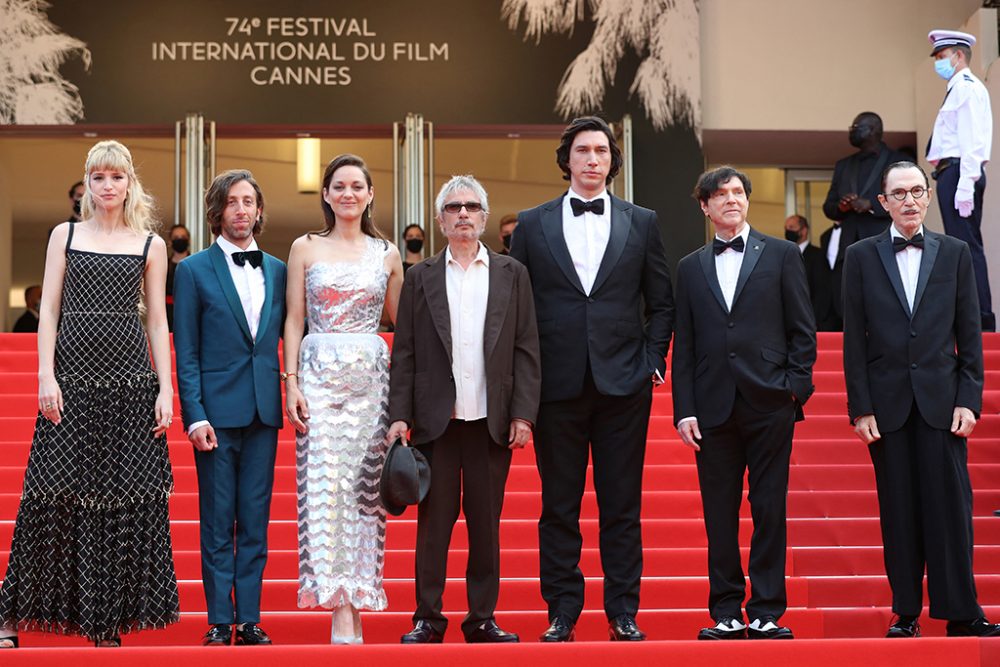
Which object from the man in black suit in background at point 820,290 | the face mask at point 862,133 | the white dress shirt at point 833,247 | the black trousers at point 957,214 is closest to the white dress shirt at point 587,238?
the black trousers at point 957,214

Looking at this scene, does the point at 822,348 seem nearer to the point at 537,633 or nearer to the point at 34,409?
the point at 537,633

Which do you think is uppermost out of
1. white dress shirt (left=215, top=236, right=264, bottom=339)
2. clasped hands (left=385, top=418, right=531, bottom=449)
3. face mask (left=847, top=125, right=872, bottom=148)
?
face mask (left=847, top=125, right=872, bottom=148)

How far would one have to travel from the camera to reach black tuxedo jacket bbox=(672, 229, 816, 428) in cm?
521

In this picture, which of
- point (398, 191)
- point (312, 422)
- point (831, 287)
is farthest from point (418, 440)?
point (398, 191)

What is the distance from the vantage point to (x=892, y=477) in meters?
5.37

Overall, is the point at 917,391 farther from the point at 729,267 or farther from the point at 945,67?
the point at 945,67

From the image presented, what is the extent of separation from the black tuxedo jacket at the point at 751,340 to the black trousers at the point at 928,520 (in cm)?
45

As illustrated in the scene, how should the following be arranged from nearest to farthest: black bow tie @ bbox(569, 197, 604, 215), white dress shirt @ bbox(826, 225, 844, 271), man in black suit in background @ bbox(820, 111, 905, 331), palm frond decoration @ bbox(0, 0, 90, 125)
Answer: black bow tie @ bbox(569, 197, 604, 215)
man in black suit in background @ bbox(820, 111, 905, 331)
white dress shirt @ bbox(826, 225, 844, 271)
palm frond decoration @ bbox(0, 0, 90, 125)

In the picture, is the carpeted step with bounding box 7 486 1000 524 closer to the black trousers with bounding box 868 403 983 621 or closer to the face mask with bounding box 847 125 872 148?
the black trousers with bounding box 868 403 983 621

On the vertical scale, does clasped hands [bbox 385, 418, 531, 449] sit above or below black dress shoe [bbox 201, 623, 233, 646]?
above

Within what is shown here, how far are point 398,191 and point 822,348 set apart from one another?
5573 millimetres

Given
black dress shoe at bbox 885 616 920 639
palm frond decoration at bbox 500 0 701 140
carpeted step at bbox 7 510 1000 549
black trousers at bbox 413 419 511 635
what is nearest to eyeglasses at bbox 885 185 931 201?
black dress shoe at bbox 885 616 920 639

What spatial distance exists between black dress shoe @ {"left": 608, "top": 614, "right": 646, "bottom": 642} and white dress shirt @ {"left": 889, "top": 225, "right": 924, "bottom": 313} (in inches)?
66.5

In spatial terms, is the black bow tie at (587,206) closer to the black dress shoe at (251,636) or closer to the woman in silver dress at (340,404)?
the woman in silver dress at (340,404)
